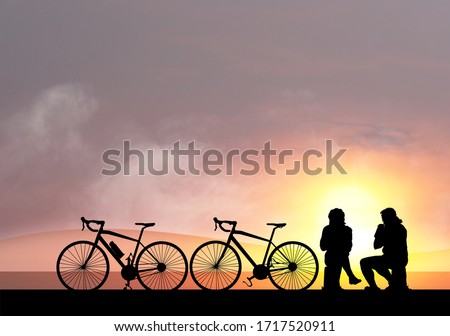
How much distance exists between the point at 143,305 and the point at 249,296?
251 cm

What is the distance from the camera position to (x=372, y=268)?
53.5 ft

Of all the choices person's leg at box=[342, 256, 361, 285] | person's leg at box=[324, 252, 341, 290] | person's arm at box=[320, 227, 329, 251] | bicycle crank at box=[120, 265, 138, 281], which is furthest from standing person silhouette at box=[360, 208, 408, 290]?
bicycle crank at box=[120, 265, 138, 281]

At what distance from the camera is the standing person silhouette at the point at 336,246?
1670cm

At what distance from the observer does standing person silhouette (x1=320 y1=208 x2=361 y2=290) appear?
54.8 ft

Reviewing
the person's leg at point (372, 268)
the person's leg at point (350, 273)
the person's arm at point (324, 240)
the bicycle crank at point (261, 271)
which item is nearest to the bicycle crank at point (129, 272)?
the bicycle crank at point (261, 271)

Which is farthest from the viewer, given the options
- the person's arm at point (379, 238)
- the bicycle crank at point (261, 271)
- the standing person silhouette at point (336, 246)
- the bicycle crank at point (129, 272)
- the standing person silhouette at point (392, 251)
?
the bicycle crank at point (261, 271)

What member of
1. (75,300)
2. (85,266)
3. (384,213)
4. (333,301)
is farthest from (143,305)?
(384,213)

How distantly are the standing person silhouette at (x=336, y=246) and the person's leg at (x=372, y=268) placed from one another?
1.65ft

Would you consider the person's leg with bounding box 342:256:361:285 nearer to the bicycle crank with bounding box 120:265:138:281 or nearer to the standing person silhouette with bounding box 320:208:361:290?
the standing person silhouette with bounding box 320:208:361:290

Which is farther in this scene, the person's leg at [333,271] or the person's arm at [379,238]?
the person's leg at [333,271]

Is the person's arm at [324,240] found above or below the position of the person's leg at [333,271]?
above

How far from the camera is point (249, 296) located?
1664cm

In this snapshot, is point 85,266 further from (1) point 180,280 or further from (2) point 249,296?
(2) point 249,296

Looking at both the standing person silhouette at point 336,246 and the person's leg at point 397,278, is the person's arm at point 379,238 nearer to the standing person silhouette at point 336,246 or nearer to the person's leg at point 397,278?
the person's leg at point 397,278
